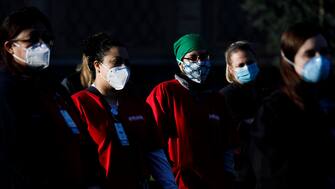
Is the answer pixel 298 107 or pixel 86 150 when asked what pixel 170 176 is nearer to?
pixel 86 150

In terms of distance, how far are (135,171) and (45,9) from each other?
11.1 meters

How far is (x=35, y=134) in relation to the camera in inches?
177

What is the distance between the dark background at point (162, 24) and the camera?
51.7 ft

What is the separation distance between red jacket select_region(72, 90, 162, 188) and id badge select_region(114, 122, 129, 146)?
0.06ft

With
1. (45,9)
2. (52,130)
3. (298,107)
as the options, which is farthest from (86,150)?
(45,9)

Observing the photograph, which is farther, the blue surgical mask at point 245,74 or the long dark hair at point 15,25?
the blue surgical mask at point 245,74

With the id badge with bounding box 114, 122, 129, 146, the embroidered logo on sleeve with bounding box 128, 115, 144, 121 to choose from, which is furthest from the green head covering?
the id badge with bounding box 114, 122, 129, 146

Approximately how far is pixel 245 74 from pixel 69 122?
2.37m

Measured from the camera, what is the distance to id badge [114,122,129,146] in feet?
17.9

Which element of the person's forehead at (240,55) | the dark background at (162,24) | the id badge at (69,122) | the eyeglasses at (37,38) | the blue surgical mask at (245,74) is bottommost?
the dark background at (162,24)

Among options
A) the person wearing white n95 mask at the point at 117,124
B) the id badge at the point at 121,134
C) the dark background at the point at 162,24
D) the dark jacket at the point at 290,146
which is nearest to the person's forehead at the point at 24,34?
the person wearing white n95 mask at the point at 117,124

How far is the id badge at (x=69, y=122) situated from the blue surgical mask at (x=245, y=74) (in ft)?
7.54

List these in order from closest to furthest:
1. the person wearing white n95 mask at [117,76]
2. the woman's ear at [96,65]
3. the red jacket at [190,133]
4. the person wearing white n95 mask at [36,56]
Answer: the person wearing white n95 mask at [36,56]
the person wearing white n95 mask at [117,76]
the woman's ear at [96,65]
the red jacket at [190,133]

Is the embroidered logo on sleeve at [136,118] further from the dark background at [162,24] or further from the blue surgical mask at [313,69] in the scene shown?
the dark background at [162,24]
